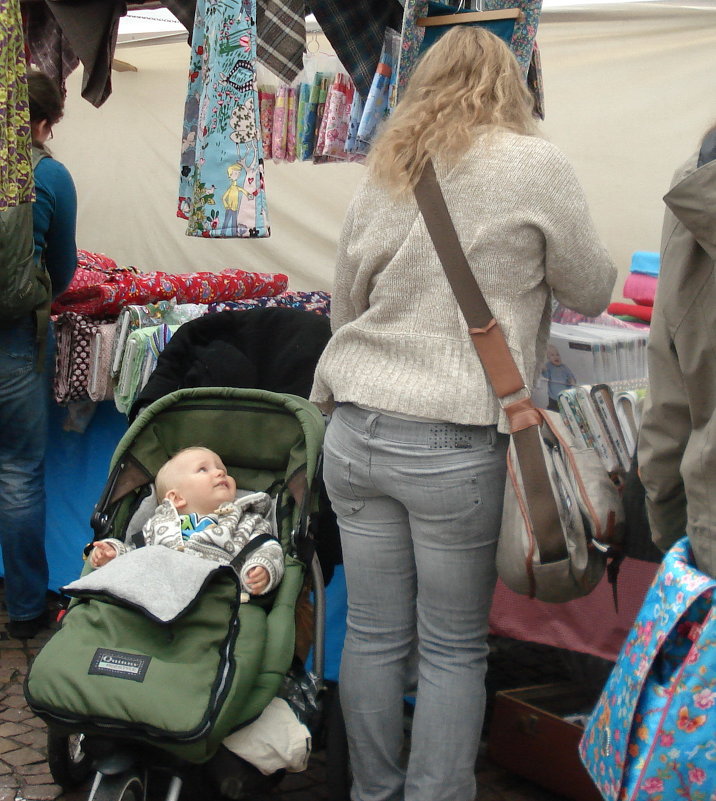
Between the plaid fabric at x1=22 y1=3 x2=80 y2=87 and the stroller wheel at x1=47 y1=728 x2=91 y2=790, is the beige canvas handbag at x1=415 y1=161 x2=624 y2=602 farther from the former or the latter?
the plaid fabric at x1=22 y1=3 x2=80 y2=87

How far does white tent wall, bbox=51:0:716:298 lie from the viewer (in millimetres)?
3842

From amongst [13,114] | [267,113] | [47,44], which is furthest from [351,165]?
[13,114]

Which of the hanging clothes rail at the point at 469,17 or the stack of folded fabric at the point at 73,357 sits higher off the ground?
the hanging clothes rail at the point at 469,17

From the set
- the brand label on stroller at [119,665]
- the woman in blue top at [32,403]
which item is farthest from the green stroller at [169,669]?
the woman in blue top at [32,403]

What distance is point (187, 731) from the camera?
5.87 feet

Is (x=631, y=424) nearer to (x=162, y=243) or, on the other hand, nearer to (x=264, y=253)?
(x=264, y=253)

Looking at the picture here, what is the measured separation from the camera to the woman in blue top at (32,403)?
3098 mm

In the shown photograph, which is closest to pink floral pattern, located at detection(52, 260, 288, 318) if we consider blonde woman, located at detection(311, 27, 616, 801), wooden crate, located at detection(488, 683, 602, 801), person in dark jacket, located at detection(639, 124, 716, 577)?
blonde woman, located at detection(311, 27, 616, 801)

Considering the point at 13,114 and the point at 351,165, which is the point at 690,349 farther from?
the point at 351,165

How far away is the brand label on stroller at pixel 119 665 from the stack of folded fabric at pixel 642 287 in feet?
6.85

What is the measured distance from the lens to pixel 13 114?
8.13 ft

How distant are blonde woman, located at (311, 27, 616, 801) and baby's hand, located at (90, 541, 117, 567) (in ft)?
2.15

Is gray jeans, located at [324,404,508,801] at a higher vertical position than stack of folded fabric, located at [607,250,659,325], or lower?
lower

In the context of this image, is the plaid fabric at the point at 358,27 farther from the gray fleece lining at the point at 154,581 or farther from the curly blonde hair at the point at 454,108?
the gray fleece lining at the point at 154,581
